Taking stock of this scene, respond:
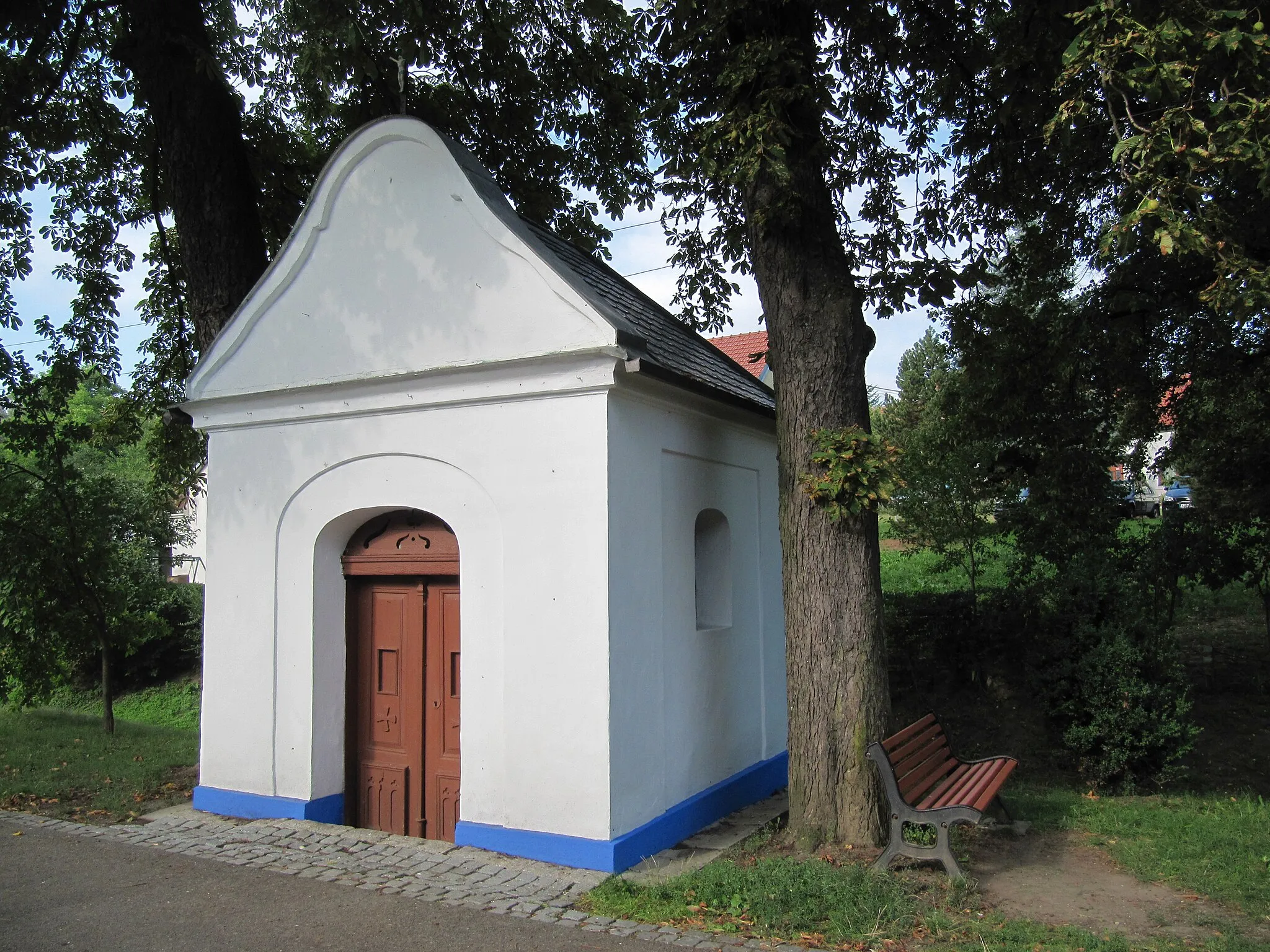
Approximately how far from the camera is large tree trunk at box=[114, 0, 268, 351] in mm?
9695

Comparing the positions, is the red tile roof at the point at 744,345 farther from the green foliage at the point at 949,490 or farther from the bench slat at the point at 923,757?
the bench slat at the point at 923,757

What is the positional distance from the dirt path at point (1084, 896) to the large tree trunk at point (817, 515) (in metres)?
0.90

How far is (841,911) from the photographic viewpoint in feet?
17.4

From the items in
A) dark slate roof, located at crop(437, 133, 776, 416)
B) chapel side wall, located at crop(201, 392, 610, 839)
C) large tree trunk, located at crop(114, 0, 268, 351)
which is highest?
large tree trunk, located at crop(114, 0, 268, 351)

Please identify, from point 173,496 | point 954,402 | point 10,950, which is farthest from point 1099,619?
point 173,496

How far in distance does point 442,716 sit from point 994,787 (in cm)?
410

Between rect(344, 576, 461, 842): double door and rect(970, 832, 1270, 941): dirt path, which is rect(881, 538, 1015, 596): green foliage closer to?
rect(970, 832, 1270, 941): dirt path

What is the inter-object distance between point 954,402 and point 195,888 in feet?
28.5

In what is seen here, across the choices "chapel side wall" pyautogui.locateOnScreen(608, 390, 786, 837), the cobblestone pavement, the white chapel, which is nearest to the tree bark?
the cobblestone pavement

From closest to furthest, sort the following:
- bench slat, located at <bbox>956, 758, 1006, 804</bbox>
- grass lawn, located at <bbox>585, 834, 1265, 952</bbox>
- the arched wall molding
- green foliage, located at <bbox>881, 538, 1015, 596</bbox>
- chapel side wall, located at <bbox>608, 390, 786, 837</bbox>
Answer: grass lawn, located at <bbox>585, 834, 1265, 952</bbox> < bench slat, located at <bbox>956, 758, 1006, 804</bbox> < chapel side wall, located at <bbox>608, 390, 786, 837</bbox> < the arched wall molding < green foliage, located at <bbox>881, 538, 1015, 596</bbox>

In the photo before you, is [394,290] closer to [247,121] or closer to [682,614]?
[682,614]

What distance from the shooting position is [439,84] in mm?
11805

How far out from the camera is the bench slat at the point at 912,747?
6.18 m

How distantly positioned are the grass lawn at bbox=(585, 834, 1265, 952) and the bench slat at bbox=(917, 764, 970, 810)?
0.42 meters
